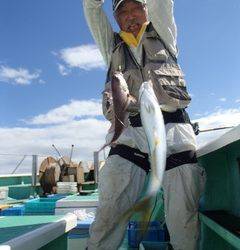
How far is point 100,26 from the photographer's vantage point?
12.6ft

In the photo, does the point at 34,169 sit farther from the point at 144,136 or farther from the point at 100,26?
the point at 144,136

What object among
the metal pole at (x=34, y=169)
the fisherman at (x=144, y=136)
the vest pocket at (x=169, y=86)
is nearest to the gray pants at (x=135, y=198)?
the fisherman at (x=144, y=136)

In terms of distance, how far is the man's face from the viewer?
3643 millimetres

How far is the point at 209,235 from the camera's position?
4172mm

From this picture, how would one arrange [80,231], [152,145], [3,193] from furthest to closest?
[3,193] < [80,231] < [152,145]

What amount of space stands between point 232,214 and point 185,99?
3.80 feet

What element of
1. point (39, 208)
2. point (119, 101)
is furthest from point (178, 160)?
point (39, 208)

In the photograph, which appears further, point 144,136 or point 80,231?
point 80,231

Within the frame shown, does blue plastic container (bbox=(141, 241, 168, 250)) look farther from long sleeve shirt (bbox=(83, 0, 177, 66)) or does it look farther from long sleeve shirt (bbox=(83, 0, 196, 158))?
long sleeve shirt (bbox=(83, 0, 177, 66))

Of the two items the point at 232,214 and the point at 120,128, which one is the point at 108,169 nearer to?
the point at 120,128

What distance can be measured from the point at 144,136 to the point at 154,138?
3.60 feet

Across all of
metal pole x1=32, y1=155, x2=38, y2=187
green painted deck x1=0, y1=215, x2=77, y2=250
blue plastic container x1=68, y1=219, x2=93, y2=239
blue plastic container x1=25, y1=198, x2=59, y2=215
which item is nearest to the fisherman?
green painted deck x1=0, y1=215, x2=77, y2=250

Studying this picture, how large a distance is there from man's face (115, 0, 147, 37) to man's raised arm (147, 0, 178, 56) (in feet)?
0.27

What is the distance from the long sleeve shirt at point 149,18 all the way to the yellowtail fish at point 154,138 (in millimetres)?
1307
